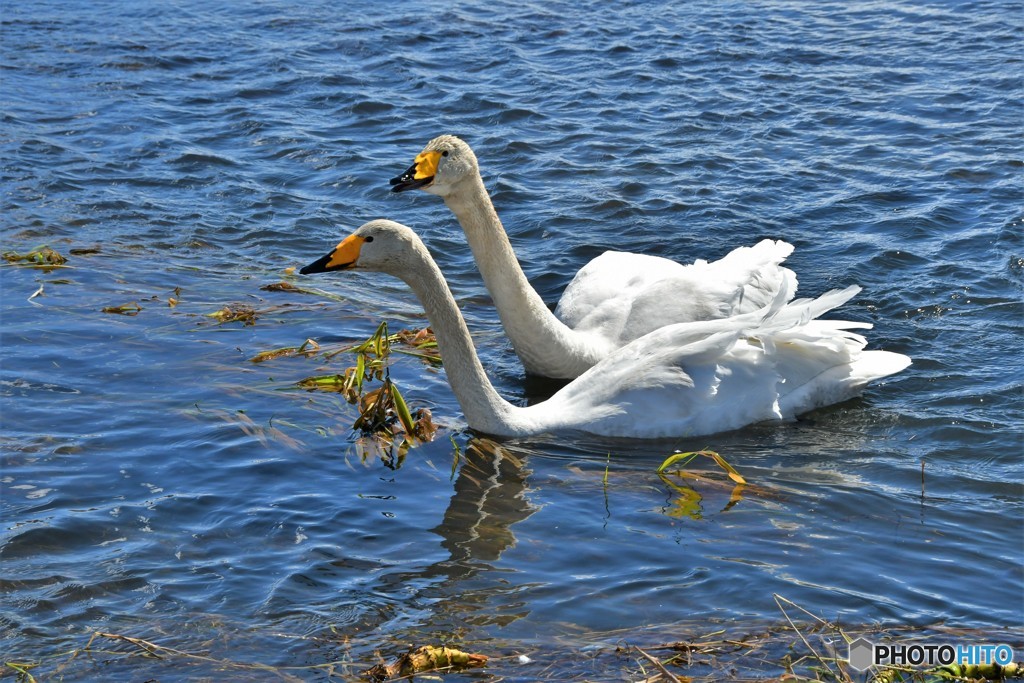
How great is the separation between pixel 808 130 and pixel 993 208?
2881 mm

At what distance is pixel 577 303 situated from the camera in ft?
30.6

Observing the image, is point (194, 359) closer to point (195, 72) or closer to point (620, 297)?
point (620, 297)

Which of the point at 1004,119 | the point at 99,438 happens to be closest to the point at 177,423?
the point at 99,438

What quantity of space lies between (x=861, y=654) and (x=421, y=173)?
14.4 feet

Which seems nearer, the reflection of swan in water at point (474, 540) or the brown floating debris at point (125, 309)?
the reflection of swan in water at point (474, 540)

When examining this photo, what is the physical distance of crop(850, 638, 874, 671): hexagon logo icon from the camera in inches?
200

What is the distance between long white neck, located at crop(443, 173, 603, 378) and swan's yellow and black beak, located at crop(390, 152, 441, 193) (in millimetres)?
267

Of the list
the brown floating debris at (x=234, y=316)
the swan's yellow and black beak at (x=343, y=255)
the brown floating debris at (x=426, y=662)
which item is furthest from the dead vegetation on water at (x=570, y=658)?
the brown floating debris at (x=234, y=316)

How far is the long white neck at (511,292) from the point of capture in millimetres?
8633

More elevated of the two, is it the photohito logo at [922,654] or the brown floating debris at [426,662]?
the photohito logo at [922,654]

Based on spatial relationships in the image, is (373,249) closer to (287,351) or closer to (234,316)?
(287,351)

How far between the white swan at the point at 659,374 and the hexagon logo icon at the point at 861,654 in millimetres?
2648

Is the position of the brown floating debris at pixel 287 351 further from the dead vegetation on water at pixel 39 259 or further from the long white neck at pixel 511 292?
the dead vegetation on water at pixel 39 259

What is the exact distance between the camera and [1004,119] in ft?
44.2
